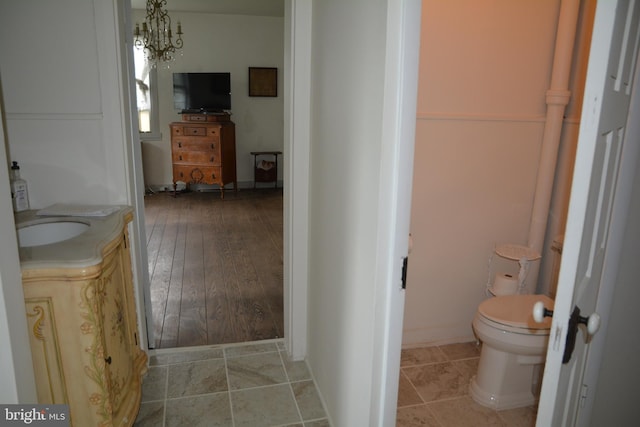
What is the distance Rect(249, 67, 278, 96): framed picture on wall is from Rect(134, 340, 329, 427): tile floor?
5108 millimetres

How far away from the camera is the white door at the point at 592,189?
0.86m

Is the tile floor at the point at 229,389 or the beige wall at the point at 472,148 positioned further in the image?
the beige wall at the point at 472,148

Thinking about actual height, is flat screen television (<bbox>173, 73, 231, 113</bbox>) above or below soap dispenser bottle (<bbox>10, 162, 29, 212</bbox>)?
above

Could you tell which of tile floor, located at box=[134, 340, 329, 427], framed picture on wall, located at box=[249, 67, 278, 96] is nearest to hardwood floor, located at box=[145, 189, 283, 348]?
tile floor, located at box=[134, 340, 329, 427]

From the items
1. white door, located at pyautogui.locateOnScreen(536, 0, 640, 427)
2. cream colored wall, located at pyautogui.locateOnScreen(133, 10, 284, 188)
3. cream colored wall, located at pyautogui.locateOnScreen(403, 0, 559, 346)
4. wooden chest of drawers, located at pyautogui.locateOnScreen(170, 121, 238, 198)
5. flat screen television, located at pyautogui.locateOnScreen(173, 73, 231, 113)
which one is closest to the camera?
white door, located at pyautogui.locateOnScreen(536, 0, 640, 427)

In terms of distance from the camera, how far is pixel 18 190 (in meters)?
2.08

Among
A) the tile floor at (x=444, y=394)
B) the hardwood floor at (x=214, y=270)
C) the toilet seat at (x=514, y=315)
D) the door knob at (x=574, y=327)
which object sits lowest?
the tile floor at (x=444, y=394)

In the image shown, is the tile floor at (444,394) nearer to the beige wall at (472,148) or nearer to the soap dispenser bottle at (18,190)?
the beige wall at (472,148)

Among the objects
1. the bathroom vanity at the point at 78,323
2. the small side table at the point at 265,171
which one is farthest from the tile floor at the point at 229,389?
the small side table at the point at 265,171

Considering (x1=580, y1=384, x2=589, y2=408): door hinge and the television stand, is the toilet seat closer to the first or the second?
(x1=580, y1=384, x2=589, y2=408): door hinge

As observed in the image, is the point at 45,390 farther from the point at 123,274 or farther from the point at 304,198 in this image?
the point at 304,198

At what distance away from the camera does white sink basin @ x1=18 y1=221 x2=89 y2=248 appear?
6.38 ft

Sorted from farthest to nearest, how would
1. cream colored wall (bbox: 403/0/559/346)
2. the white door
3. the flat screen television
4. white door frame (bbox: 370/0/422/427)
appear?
the flat screen television < cream colored wall (bbox: 403/0/559/346) < white door frame (bbox: 370/0/422/427) < the white door
